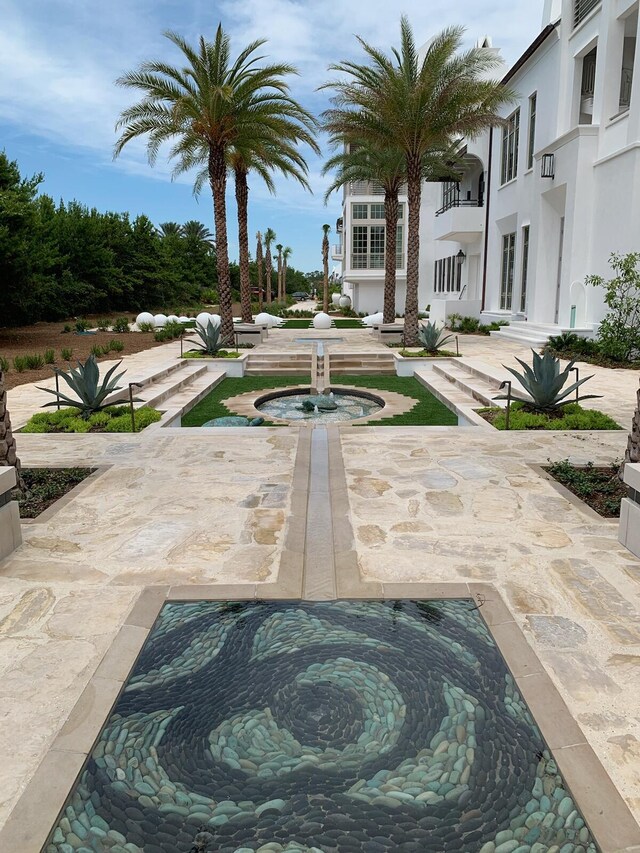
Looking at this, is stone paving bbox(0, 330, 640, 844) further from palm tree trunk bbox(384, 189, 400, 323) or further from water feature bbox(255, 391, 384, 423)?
palm tree trunk bbox(384, 189, 400, 323)

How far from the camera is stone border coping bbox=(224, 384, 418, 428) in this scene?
1019cm

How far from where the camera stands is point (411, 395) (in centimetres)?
1282

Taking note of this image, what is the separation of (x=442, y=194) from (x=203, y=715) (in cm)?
3780

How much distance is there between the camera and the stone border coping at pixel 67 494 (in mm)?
5441

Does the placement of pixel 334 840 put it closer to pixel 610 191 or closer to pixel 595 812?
pixel 595 812

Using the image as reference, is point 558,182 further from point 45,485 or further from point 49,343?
point 45,485

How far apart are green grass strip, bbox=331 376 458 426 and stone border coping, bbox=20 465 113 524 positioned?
14.1 ft

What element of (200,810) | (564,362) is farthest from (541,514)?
(564,362)

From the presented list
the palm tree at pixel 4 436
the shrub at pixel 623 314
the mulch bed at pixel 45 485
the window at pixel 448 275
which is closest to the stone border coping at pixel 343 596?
the palm tree at pixel 4 436

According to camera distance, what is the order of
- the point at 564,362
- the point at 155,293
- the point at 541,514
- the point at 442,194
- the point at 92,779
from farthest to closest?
the point at 155,293 < the point at 442,194 < the point at 564,362 < the point at 541,514 < the point at 92,779

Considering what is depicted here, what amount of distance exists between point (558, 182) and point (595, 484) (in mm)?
15616

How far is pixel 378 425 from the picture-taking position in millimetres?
9688

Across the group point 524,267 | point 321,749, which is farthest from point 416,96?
point 321,749

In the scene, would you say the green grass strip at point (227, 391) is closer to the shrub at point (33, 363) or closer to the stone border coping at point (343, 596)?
the shrub at point (33, 363)
